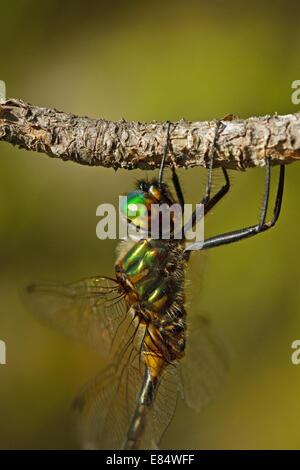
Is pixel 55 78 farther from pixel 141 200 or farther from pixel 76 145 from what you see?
pixel 76 145

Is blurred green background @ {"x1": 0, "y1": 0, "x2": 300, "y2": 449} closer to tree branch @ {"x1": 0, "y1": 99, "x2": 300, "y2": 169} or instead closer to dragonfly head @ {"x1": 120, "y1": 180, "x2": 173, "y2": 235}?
dragonfly head @ {"x1": 120, "y1": 180, "x2": 173, "y2": 235}

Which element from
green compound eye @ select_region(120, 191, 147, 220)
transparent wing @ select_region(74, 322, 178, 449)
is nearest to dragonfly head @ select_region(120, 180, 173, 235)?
green compound eye @ select_region(120, 191, 147, 220)

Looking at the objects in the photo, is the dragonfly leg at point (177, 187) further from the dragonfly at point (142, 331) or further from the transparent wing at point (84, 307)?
the transparent wing at point (84, 307)

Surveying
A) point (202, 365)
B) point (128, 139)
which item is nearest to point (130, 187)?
point (202, 365)

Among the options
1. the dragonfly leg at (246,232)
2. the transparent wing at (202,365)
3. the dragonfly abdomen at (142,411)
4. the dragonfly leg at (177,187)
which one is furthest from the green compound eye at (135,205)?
the transparent wing at (202,365)

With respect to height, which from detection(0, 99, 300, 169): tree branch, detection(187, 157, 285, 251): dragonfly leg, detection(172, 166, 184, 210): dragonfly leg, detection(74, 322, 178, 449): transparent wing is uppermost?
detection(0, 99, 300, 169): tree branch

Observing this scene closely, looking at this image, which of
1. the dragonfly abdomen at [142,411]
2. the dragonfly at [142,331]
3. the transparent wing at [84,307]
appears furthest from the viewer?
the dragonfly abdomen at [142,411]

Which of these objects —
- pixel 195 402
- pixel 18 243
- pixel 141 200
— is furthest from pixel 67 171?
pixel 195 402
